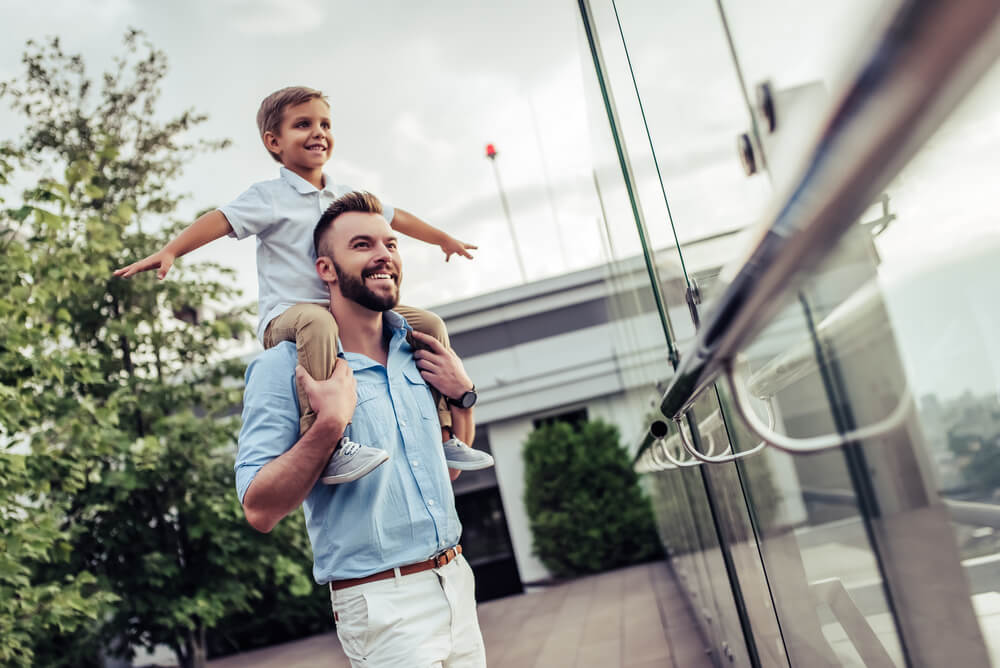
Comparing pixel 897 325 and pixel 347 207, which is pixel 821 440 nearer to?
pixel 897 325

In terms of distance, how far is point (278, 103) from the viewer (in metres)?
2.40

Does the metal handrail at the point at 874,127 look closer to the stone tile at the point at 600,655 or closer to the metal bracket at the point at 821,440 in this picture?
the metal bracket at the point at 821,440

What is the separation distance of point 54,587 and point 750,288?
5.56 meters

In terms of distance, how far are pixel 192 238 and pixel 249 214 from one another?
16cm

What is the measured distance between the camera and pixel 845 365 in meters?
0.80

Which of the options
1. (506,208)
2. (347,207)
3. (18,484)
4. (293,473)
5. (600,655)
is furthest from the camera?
(506,208)

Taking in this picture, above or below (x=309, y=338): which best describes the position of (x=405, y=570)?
below

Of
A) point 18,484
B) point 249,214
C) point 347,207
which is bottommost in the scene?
point 18,484

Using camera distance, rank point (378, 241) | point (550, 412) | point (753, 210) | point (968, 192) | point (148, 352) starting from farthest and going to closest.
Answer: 1. point (550, 412)
2. point (148, 352)
3. point (378, 241)
4. point (753, 210)
5. point (968, 192)

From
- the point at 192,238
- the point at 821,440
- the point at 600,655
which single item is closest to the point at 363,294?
the point at 192,238

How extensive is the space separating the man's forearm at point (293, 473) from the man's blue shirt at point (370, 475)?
1.8 inches

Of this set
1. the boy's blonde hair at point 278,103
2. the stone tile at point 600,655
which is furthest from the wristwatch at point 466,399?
the stone tile at point 600,655

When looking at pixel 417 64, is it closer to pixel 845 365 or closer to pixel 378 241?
pixel 378 241

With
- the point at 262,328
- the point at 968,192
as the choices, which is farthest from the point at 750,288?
the point at 262,328
